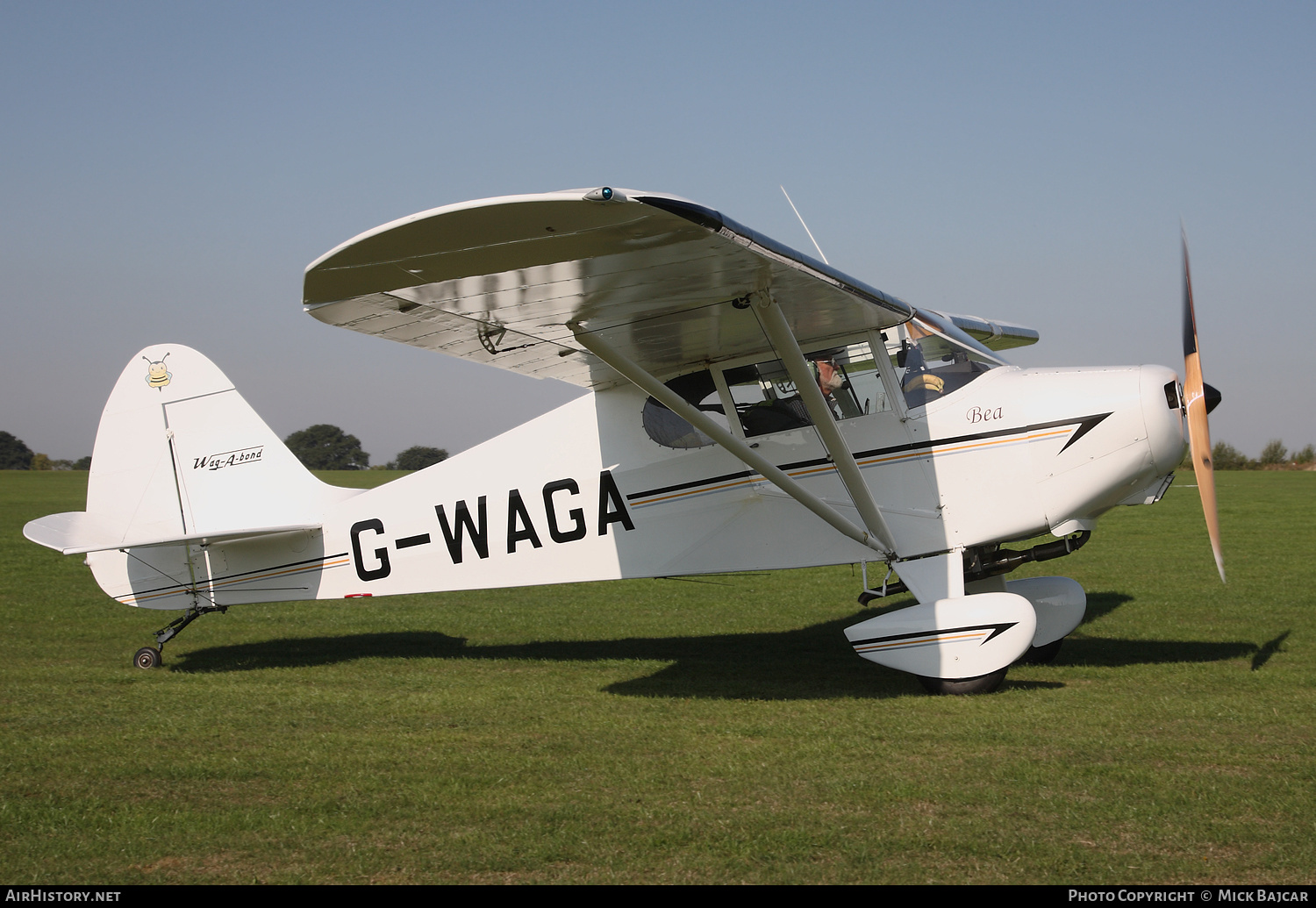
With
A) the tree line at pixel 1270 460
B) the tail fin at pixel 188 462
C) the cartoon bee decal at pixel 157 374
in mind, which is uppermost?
the cartoon bee decal at pixel 157 374

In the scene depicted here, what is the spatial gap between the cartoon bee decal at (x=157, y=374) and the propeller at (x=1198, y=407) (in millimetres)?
8110

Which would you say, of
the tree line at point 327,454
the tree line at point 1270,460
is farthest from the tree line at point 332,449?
the tree line at point 1270,460

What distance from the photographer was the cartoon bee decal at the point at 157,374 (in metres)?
8.54

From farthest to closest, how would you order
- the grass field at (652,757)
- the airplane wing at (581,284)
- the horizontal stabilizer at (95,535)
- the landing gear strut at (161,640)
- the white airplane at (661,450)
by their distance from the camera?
the landing gear strut at (161,640), the horizontal stabilizer at (95,535), the white airplane at (661,450), the airplane wing at (581,284), the grass field at (652,757)

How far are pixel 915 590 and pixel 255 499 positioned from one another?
563 centimetres

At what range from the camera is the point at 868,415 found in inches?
267

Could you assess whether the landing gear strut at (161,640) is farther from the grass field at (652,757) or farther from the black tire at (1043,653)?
the black tire at (1043,653)

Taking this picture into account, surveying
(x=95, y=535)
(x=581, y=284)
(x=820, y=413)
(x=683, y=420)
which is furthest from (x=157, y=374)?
(x=820, y=413)

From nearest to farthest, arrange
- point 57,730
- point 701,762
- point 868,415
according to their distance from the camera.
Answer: point 701,762 → point 57,730 → point 868,415

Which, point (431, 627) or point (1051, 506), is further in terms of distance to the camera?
point (431, 627)

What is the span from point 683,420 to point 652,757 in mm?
2891
